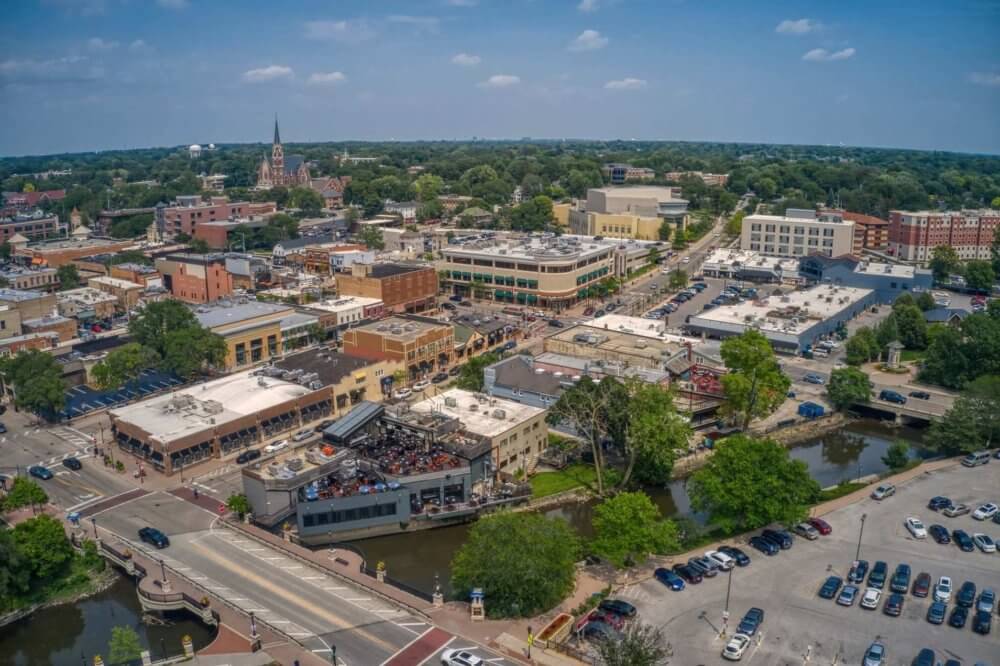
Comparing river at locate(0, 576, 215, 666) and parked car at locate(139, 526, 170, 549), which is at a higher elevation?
parked car at locate(139, 526, 170, 549)

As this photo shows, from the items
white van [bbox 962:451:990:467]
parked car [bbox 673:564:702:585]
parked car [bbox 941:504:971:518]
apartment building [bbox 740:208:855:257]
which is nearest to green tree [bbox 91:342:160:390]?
parked car [bbox 673:564:702:585]

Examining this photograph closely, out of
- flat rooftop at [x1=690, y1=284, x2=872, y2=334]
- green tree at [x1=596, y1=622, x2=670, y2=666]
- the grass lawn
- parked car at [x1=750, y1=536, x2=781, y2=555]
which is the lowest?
the grass lawn

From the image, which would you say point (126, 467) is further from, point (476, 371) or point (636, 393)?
point (636, 393)

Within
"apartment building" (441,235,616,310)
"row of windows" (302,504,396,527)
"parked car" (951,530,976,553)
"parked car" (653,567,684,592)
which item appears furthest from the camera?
"apartment building" (441,235,616,310)

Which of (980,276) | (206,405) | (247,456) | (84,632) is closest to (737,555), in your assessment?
(84,632)

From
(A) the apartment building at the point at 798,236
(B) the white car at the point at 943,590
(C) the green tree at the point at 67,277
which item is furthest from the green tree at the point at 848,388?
(C) the green tree at the point at 67,277

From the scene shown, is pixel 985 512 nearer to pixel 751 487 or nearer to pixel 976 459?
pixel 976 459

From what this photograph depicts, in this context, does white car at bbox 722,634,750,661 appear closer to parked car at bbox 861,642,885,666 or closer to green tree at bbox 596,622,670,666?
green tree at bbox 596,622,670,666
